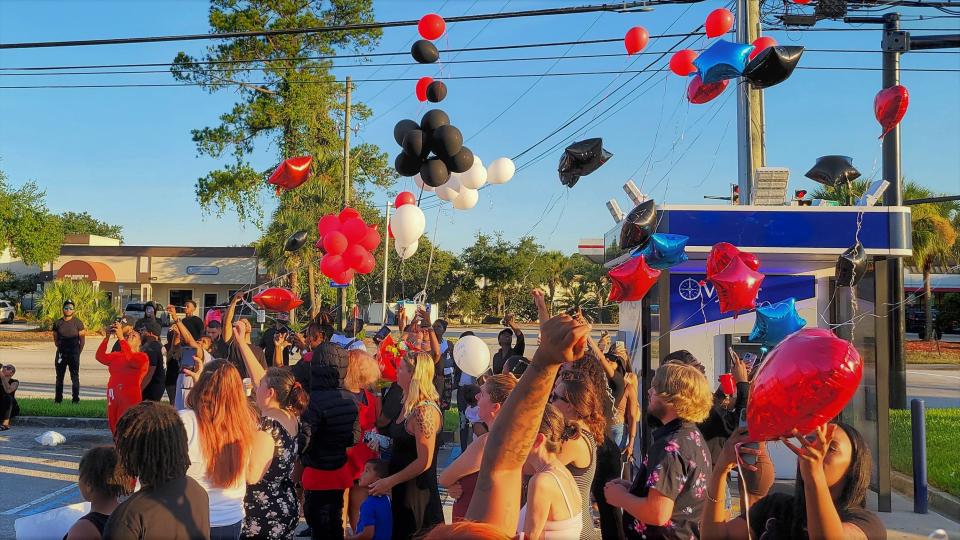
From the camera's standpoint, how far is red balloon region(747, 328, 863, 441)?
8.75ft

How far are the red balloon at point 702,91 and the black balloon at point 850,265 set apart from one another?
2056mm

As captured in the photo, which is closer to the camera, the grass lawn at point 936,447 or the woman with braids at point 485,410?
the woman with braids at point 485,410

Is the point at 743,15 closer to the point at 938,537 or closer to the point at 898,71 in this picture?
the point at 898,71

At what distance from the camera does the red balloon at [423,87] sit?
8727 mm

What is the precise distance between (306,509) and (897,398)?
1253 cm

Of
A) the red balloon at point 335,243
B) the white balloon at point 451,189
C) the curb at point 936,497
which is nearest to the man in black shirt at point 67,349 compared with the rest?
the red balloon at point 335,243

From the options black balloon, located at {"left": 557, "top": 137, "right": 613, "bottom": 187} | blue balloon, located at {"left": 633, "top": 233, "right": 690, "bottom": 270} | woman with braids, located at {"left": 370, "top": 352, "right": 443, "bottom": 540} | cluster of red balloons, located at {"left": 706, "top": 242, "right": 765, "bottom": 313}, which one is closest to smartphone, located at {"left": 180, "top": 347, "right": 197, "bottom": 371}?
black balloon, located at {"left": 557, "top": 137, "right": 613, "bottom": 187}

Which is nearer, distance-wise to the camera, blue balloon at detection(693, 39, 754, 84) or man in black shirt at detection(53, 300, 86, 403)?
blue balloon at detection(693, 39, 754, 84)

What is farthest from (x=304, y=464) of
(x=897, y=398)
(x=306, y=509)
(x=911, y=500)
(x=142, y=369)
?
(x=897, y=398)

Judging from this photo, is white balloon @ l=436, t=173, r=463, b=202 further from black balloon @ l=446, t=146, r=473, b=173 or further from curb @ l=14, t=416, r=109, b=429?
curb @ l=14, t=416, r=109, b=429

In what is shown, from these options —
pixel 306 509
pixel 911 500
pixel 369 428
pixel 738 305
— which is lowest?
pixel 911 500

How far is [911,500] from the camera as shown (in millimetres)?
8016

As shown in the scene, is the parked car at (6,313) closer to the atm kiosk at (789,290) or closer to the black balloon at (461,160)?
the black balloon at (461,160)

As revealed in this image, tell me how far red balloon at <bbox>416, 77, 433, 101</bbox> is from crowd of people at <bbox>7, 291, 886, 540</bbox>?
3941mm
